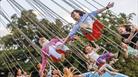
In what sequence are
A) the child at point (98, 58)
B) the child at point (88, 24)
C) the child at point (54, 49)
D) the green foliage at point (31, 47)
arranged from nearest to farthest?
1. the child at point (88, 24)
2. the child at point (98, 58)
3. the child at point (54, 49)
4. the green foliage at point (31, 47)

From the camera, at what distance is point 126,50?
12062 mm

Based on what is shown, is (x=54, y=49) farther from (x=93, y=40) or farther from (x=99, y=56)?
(x=99, y=56)

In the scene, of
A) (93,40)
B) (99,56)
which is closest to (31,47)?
(93,40)

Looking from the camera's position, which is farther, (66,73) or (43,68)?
(43,68)

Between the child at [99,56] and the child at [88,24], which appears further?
the child at [99,56]

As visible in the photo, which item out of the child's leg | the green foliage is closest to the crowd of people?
the child's leg

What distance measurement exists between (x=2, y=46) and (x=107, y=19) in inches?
313

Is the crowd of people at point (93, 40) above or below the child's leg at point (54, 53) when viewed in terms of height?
above

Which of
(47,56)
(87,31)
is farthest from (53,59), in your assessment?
(87,31)

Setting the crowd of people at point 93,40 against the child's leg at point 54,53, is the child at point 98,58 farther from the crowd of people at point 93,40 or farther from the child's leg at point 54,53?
the child's leg at point 54,53

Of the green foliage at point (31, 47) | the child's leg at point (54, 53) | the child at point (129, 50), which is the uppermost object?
the child at point (129, 50)

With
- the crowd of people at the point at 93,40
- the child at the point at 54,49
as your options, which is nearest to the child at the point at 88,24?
the crowd of people at the point at 93,40

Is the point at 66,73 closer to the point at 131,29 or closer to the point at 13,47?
the point at 131,29

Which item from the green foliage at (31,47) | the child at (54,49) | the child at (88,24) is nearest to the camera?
the child at (88,24)
